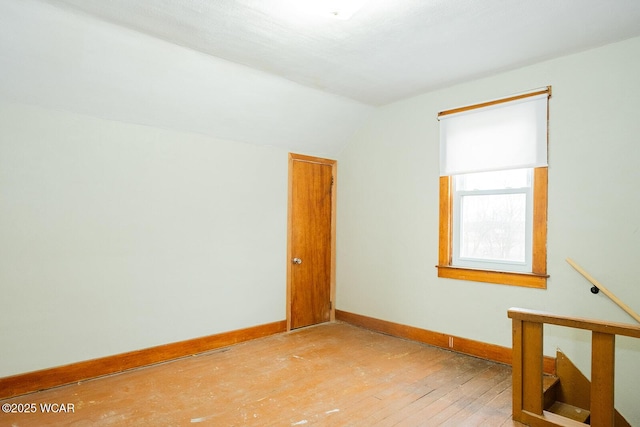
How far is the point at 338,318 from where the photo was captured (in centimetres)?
495

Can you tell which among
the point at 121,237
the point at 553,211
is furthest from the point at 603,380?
the point at 121,237

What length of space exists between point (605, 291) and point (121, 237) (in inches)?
157

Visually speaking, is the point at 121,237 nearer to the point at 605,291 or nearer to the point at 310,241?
the point at 310,241

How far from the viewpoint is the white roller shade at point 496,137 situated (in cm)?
323

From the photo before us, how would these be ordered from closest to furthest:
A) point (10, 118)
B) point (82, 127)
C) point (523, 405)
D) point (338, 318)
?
point (523, 405) < point (10, 118) < point (82, 127) < point (338, 318)

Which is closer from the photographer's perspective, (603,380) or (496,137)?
(603,380)

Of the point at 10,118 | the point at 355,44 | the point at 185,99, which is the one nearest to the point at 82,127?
the point at 10,118

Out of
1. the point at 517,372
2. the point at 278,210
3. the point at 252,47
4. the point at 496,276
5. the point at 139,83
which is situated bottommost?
the point at 517,372

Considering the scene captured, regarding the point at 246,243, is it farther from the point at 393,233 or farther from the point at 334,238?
the point at 393,233

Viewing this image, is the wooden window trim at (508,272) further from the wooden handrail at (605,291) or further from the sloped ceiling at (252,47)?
the sloped ceiling at (252,47)

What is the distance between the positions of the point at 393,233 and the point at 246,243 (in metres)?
1.72

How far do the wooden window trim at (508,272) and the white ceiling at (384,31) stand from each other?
1075 mm

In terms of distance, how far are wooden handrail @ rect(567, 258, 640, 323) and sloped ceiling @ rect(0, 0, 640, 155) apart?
1763 mm

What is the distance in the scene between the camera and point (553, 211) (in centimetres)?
316
